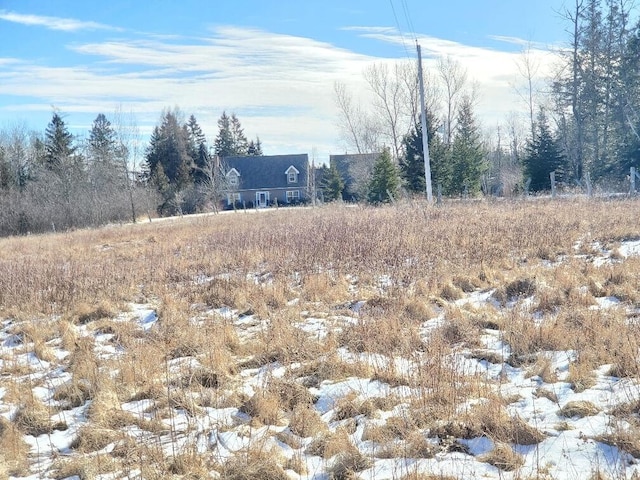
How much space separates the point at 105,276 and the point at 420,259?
5332 mm

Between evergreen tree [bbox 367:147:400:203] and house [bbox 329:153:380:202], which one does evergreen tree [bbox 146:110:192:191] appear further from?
evergreen tree [bbox 367:147:400:203]

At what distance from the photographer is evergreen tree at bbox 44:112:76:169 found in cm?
4150

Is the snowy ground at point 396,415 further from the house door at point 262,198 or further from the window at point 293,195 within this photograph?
Answer: the house door at point 262,198

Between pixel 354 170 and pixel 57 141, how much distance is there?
26.7m

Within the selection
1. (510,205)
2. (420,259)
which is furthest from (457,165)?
(420,259)

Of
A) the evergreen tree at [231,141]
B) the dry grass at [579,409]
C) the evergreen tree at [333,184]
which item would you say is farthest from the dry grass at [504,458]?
the evergreen tree at [231,141]

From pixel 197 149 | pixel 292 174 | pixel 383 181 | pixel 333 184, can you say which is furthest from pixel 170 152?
pixel 383 181

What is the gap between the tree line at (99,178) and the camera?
1369 inches

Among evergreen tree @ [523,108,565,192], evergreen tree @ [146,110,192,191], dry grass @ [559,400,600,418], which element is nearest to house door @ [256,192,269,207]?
evergreen tree @ [146,110,192,191]

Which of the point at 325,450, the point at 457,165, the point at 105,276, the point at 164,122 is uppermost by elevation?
the point at 164,122

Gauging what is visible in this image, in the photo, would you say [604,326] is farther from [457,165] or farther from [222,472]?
[457,165]

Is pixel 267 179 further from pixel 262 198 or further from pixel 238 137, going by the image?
pixel 238 137

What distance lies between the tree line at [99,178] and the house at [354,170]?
12689 mm

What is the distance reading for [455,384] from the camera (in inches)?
150
